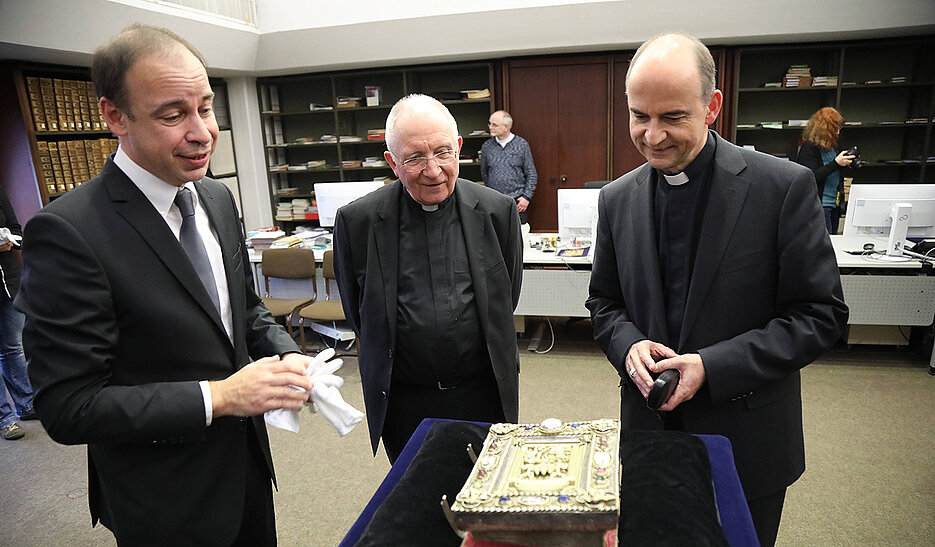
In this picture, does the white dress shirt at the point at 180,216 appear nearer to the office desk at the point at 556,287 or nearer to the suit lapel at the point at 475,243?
the suit lapel at the point at 475,243

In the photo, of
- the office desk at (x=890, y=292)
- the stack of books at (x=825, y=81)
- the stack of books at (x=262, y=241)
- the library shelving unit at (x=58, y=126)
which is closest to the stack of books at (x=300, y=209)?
the library shelving unit at (x=58, y=126)

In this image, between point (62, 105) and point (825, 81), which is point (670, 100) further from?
point (825, 81)

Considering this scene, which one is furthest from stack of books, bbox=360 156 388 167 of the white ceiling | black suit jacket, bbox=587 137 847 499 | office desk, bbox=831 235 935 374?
black suit jacket, bbox=587 137 847 499

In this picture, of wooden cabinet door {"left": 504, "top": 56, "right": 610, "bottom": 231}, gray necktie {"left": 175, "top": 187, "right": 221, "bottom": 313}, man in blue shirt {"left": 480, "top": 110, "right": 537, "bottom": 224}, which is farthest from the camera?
wooden cabinet door {"left": 504, "top": 56, "right": 610, "bottom": 231}

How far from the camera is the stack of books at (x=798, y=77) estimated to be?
20.2ft

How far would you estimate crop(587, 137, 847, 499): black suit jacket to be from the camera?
1.34 m

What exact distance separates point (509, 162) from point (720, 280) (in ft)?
16.7

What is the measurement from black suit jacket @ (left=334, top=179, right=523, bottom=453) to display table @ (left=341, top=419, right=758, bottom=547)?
40 cm

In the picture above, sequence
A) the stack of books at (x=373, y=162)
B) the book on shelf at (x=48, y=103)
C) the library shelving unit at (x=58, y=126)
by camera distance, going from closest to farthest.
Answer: the library shelving unit at (x=58, y=126)
the book on shelf at (x=48, y=103)
the stack of books at (x=373, y=162)

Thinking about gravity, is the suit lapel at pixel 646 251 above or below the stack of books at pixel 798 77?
below

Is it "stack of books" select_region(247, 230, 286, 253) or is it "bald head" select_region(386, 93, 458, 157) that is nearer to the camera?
"bald head" select_region(386, 93, 458, 157)

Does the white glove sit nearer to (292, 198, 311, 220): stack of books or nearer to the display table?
the display table

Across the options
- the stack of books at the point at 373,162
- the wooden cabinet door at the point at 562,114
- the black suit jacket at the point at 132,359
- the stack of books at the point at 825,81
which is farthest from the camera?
the stack of books at the point at 373,162

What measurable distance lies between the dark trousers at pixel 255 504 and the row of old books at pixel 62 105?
4899 millimetres
